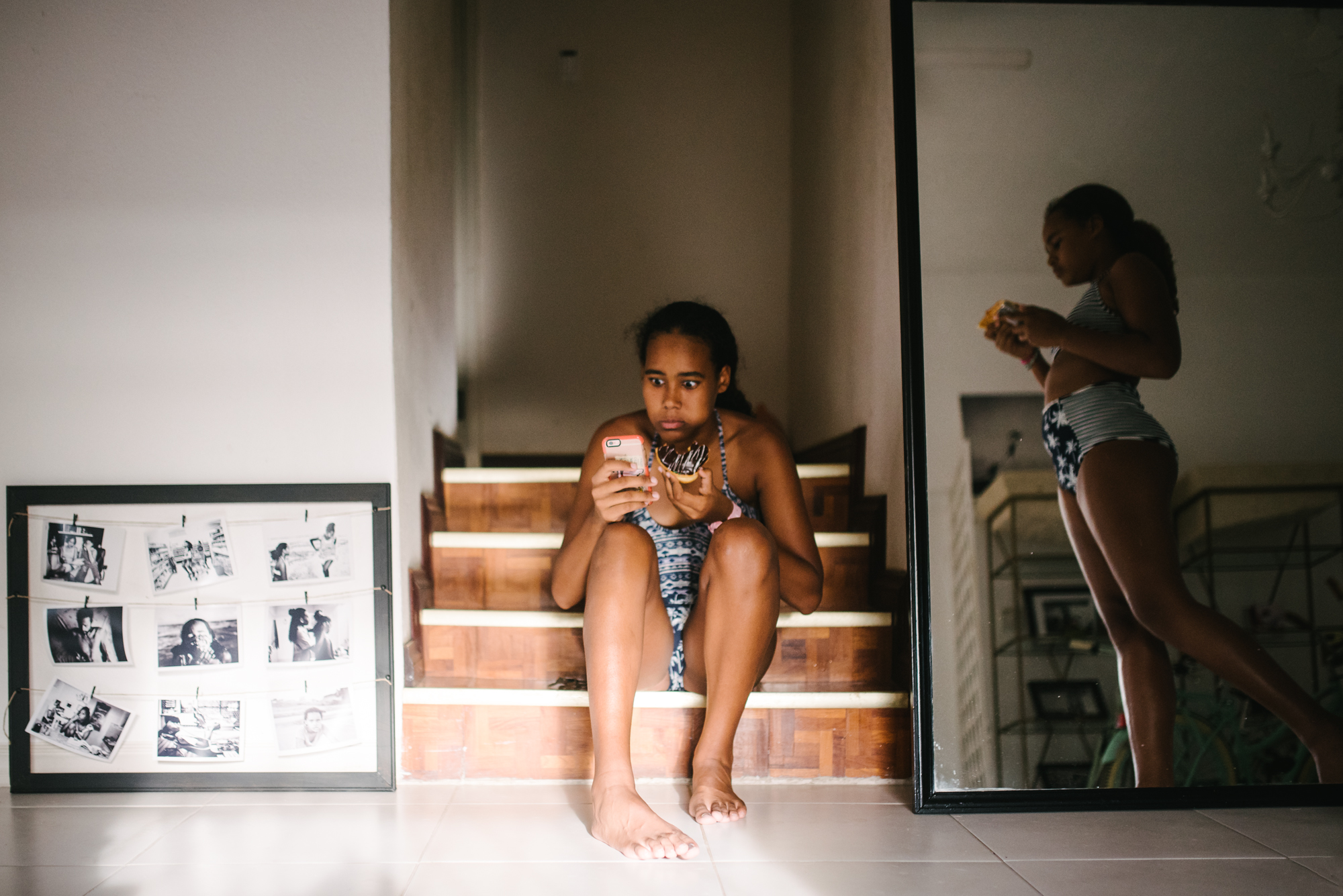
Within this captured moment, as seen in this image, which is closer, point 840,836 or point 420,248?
point 840,836

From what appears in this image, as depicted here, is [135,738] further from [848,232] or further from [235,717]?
[848,232]

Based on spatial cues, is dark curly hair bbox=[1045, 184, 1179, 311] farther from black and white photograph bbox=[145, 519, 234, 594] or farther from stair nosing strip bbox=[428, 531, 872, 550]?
black and white photograph bbox=[145, 519, 234, 594]

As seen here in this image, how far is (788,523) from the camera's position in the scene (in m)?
1.70

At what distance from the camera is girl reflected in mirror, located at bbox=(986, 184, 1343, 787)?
154cm

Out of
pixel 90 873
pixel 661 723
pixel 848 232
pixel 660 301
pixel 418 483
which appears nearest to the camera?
pixel 90 873

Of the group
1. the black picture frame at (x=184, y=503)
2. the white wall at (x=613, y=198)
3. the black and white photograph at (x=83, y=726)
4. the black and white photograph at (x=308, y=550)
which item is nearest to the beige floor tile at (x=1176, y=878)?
the black picture frame at (x=184, y=503)

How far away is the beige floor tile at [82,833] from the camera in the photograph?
1348 mm

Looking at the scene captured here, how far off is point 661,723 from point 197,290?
127 cm

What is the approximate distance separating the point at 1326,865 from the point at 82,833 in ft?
6.56

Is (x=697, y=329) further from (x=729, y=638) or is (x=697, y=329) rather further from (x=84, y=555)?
(x=84, y=555)

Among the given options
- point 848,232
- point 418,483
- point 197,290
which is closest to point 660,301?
point 848,232

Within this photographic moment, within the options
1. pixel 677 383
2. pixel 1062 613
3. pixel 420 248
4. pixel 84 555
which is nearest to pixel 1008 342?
pixel 1062 613

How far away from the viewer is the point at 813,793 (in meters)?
1.62

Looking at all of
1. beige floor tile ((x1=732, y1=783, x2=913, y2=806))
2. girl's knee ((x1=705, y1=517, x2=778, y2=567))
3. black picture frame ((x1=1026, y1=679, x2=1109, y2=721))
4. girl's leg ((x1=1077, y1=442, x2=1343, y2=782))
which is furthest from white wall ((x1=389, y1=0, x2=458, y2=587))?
girl's leg ((x1=1077, y1=442, x2=1343, y2=782))
